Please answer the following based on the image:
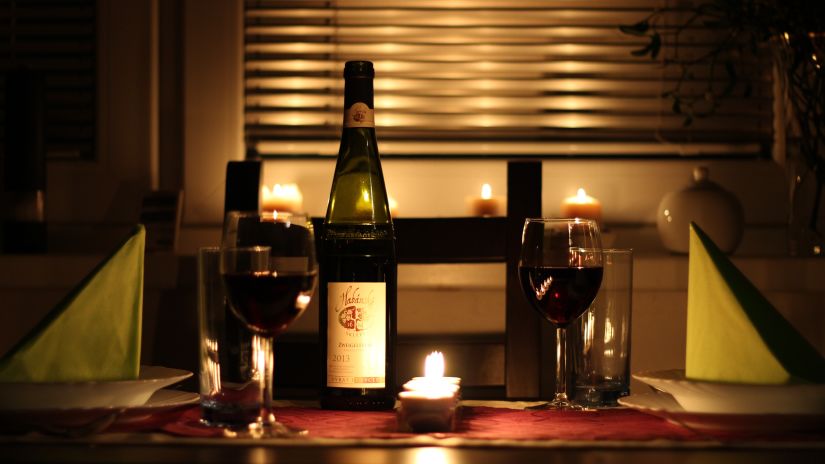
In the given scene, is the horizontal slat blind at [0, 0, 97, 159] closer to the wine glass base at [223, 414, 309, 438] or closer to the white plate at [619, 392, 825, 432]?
the wine glass base at [223, 414, 309, 438]

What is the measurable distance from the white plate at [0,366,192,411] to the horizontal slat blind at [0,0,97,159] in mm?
1571

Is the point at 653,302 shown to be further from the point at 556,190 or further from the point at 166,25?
the point at 166,25

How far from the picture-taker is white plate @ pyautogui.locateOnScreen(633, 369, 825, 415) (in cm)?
88

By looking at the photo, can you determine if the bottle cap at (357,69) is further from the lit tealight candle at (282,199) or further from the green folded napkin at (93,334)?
the lit tealight candle at (282,199)

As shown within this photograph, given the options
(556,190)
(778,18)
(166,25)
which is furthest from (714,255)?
(166,25)

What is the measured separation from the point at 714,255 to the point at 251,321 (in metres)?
0.43

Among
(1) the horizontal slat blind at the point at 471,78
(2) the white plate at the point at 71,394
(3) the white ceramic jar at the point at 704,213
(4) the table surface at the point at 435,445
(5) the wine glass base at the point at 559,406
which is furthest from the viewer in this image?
(1) the horizontal slat blind at the point at 471,78

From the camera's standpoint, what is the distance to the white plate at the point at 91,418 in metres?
0.87

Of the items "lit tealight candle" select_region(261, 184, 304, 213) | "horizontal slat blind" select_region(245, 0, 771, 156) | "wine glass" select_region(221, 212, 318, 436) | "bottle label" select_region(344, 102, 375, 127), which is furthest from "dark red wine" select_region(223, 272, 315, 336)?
"horizontal slat blind" select_region(245, 0, 771, 156)

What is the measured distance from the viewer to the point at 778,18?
1.91 m

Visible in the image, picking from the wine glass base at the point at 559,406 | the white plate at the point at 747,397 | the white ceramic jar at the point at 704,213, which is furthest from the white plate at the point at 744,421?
the white ceramic jar at the point at 704,213

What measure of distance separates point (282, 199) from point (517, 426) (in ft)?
4.02

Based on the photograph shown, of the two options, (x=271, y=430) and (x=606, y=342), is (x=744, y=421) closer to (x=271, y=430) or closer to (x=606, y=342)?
(x=606, y=342)

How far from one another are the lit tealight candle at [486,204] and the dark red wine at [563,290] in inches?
42.6
